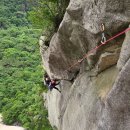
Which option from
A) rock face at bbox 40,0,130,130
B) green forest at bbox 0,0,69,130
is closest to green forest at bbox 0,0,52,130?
green forest at bbox 0,0,69,130

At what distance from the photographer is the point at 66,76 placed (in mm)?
18359

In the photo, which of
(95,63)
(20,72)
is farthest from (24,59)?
(95,63)

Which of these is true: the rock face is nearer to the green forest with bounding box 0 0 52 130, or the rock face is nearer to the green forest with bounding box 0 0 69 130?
the green forest with bounding box 0 0 69 130

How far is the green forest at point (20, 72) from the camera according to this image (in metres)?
36.1

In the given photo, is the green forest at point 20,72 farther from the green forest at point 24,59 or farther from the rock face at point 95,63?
the rock face at point 95,63

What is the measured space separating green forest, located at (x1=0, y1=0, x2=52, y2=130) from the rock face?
704cm

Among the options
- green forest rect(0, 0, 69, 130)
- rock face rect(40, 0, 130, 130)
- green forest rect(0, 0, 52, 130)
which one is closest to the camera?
rock face rect(40, 0, 130, 130)

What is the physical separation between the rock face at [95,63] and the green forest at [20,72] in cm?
704

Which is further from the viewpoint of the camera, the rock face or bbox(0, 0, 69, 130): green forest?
bbox(0, 0, 69, 130): green forest

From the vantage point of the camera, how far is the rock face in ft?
35.4

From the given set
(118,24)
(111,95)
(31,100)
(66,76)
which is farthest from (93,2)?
(31,100)

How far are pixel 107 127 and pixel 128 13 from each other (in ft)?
12.8

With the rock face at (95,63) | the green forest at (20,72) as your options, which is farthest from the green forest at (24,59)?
the rock face at (95,63)

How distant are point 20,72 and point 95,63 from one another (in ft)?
163
